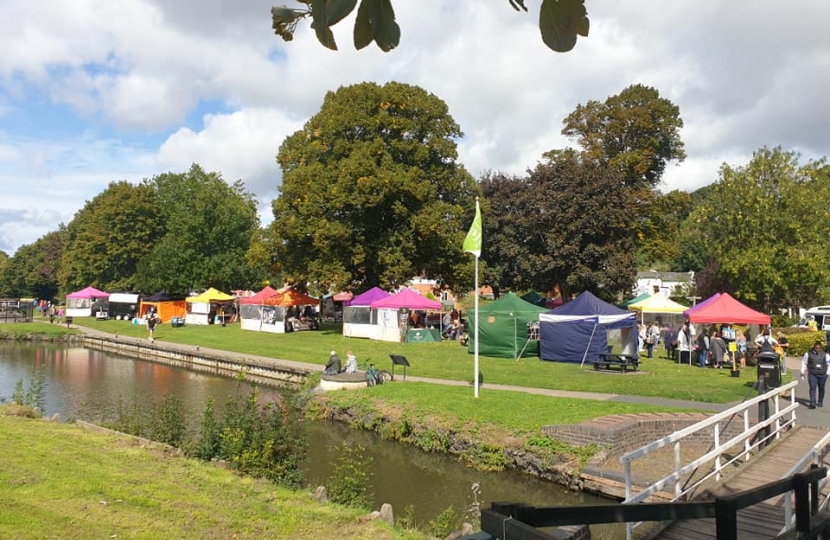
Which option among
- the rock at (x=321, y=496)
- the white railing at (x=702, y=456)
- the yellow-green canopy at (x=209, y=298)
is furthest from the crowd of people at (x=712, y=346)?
the yellow-green canopy at (x=209, y=298)

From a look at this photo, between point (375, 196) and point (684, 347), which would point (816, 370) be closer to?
point (684, 347)

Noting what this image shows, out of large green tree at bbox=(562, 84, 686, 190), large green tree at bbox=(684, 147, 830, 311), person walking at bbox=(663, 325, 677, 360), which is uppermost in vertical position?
large green tree at bbox=(562, 84, 686, 190)

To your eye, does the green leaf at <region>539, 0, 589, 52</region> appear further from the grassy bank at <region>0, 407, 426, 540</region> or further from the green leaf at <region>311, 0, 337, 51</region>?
the grassy bank at <region>0, 407, 426, 540</region>

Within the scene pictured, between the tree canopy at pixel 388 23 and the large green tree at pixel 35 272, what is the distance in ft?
302

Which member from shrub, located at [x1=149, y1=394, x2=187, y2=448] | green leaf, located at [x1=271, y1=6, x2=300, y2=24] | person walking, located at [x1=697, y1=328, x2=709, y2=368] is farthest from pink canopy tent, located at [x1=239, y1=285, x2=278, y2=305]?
green leaf, located at [x1=271, y1=6, x2=300, y2=24]

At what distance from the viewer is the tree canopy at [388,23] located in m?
2.21

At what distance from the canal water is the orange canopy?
30.9 feet

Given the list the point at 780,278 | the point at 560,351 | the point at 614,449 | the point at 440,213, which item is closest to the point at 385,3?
the point at 614,449

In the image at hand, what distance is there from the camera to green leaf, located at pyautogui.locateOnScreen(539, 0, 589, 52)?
2219mm

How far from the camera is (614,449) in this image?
11.5m

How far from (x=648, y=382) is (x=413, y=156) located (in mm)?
21317

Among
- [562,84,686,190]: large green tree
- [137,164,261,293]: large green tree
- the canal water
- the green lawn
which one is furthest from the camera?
[137,164,261,293]: large green tree

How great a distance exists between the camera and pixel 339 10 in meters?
2.14

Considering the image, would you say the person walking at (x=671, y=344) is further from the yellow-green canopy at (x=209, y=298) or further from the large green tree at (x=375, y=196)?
the yellow-green canopy at (x=209, y=298)
